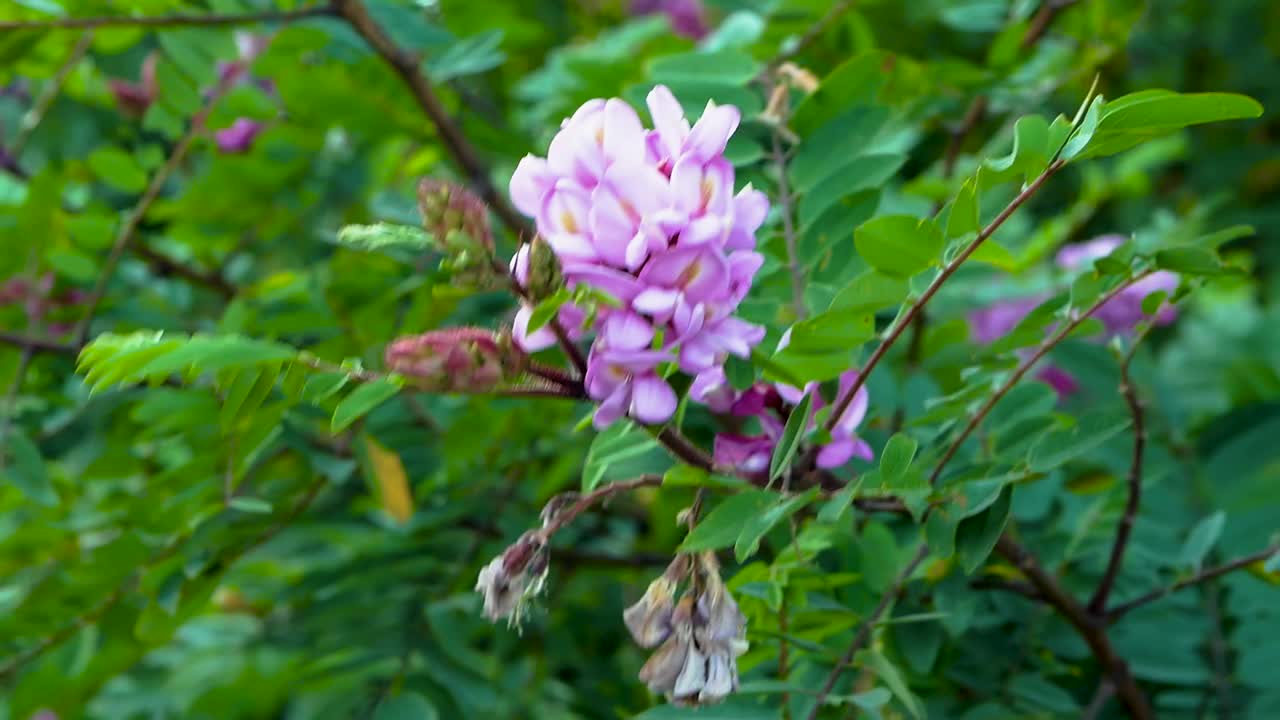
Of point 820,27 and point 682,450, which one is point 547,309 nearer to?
point 682,450

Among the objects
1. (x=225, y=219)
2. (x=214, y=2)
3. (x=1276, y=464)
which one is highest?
(x=214, y=2)

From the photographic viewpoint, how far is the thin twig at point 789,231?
0.69 meters

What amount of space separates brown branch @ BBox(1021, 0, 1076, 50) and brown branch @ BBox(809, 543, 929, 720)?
608 mm

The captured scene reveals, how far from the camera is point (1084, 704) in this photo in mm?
771

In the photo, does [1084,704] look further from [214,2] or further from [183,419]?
[214,2]

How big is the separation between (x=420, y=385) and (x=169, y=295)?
2.59 ft

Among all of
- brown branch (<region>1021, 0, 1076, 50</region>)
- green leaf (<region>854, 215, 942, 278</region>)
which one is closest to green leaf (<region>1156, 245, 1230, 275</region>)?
green leaf (<region>854, 215, 942, 278</region>)

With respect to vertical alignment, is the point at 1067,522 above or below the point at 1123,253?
below

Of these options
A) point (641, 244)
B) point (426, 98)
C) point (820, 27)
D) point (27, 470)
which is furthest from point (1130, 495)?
point (27, 470)

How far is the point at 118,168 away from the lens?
1.06 metres

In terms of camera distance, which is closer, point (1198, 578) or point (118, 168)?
point (1198, 578)

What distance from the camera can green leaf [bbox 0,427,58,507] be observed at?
0.86 meters

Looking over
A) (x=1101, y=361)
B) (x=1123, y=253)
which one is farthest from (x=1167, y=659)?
(x=1123, y=253)

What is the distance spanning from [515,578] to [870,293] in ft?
0.63
